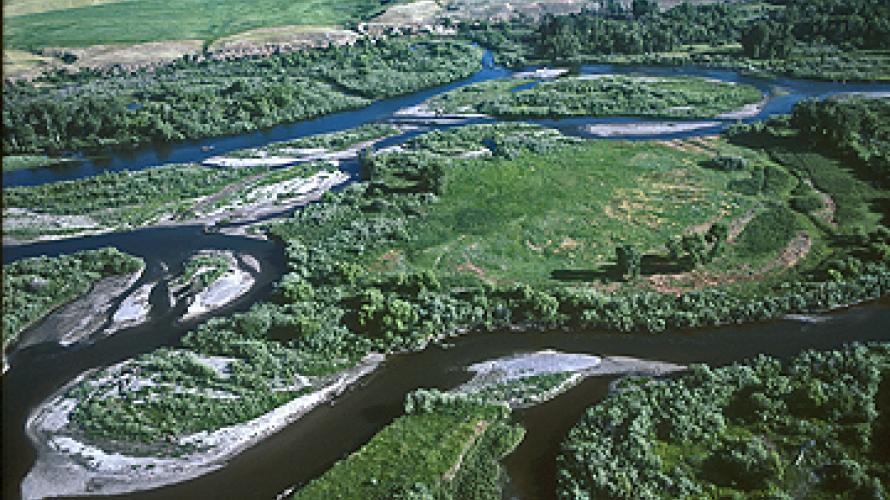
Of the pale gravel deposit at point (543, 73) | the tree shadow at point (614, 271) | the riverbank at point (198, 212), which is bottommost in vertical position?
the tree shadow at point (614, 271)

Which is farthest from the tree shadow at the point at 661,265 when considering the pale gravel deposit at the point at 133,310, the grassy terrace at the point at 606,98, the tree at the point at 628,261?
the grassy terrace at the point at 606,98

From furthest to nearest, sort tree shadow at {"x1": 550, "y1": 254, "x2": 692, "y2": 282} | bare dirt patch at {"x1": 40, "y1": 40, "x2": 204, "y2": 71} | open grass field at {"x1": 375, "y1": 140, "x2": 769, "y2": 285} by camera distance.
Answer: bare dirt patch at {"x1": 40, "y1": 40, "x2": 204, "y2": 71} < open grass field at {"x1": 375, "y1": 140, "x2": 769, "y2": 285} < tree shadow at {"x1": 550, "y1": 254, "x2": 692, "y2": 282}

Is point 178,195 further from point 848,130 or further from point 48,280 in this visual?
point 848,130

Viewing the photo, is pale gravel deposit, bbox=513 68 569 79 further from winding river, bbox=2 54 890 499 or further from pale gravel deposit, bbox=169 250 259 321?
pale gravel deposit, bbox=169 250 259 321

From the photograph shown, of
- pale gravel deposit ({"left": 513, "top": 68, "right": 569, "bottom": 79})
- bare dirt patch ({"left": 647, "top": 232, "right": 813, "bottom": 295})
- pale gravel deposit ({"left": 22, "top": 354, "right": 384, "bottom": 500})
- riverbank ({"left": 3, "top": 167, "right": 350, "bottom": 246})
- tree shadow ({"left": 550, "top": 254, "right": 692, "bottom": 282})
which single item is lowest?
pale gravel deposit ({"left": 22, "top": 354, "right": 384, "bottom": 500})

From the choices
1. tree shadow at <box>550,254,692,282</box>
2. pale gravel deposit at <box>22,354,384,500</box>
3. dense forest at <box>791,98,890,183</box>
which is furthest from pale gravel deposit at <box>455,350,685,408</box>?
dense forest at <box>791,98,890,183</box>

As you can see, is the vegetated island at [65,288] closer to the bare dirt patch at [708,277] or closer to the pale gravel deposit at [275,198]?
the pale gravel deposit at [275,198]
